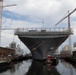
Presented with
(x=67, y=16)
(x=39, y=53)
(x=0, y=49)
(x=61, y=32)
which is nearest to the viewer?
(x=61, y=32)

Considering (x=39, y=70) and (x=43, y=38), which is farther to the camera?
(x=43, y=38)

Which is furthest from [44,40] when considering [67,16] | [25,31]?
[67,16]

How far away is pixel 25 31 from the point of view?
47562 millimetres

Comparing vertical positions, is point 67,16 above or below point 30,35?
above

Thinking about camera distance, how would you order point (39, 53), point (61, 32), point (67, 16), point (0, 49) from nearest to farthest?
point (61, 32) < point (39, 53) < point (0, 49) < point (67, 16)

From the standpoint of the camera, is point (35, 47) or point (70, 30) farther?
point (35, 47)

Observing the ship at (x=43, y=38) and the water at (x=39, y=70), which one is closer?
the water at (x=39, y=70)

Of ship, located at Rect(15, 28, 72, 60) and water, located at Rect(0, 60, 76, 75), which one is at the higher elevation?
ship, located at Rect(15, 28, 72, 60)

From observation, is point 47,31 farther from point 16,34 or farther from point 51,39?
point 16,34

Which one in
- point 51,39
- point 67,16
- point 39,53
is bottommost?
point 39,53

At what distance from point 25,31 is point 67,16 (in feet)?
149

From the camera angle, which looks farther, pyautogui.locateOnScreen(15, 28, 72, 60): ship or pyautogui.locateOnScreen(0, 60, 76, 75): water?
pyautogui.locateOnScreen(15, 28, 72, 60): ship

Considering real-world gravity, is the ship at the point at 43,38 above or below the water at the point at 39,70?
above

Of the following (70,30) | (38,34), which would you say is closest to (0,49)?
(38,34)
